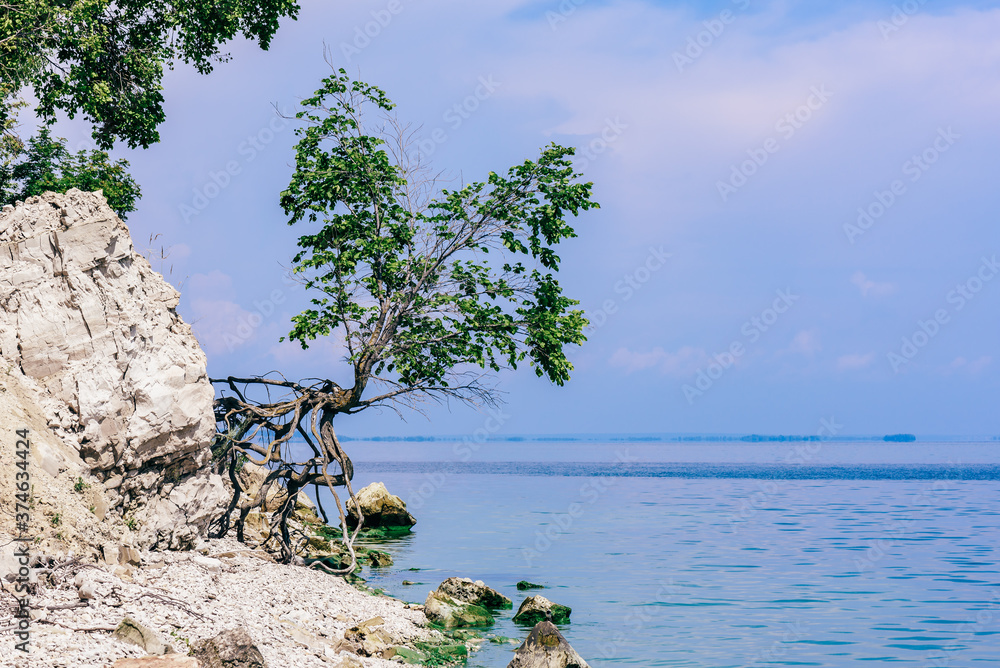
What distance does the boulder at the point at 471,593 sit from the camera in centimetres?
1758

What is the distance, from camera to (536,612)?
56.1 ft

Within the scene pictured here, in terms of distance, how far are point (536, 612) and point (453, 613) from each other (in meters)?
2.03

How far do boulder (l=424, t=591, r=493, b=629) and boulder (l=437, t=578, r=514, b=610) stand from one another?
288mm

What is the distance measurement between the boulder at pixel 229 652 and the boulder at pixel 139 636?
37 cm

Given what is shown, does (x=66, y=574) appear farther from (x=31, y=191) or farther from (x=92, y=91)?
(x=31, y=191)

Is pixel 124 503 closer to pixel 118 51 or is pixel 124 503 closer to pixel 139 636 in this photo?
pixel 139 636

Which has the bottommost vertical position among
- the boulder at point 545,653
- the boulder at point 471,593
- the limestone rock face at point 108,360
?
the boulder at point 545,653

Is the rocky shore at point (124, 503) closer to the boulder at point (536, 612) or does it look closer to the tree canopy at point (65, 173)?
the boulder at point (536, 612)

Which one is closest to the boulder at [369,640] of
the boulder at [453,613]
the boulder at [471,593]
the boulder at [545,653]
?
the boulder at [545,653]

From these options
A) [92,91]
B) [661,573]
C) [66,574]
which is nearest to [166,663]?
[66,574]

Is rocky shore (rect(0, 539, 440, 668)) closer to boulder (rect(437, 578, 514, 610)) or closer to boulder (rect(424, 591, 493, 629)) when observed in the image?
boulder (rect(424, 591, 493, 629))

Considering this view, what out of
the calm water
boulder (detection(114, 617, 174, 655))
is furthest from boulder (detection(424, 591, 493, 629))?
boulder (detection(114, 617, 174, 655))

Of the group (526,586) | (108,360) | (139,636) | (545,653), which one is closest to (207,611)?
(139,636)

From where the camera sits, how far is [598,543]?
3162 cm
